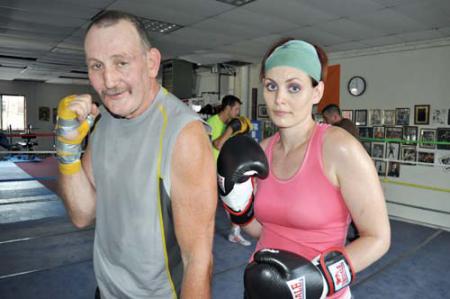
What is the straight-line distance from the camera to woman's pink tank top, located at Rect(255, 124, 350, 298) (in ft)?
3.44

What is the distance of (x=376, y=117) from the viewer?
5.66 m

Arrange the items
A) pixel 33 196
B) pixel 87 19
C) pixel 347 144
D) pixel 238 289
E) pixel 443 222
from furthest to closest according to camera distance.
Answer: pixel 33 196 < pixel 443 222 < pixel 87 19 < pixel 238 289 < pixel 347 144

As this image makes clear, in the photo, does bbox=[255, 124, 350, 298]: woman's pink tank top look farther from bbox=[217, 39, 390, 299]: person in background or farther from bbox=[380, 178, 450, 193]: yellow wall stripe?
bbox=[380, 178, 450, 193]: yellow wall stripe

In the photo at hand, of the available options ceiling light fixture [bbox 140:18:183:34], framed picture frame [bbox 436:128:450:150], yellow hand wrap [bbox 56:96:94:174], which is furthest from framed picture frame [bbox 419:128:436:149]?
yellow hand wrap [bbox 56:96:94:174]

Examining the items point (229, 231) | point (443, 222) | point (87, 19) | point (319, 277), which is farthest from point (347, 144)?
point (443, 222)

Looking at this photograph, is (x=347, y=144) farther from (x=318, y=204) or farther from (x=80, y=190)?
(x=80, y=190)

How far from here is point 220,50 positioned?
647 cm

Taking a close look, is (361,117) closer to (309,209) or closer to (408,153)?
(408,153)

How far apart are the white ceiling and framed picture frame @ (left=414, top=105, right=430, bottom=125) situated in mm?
951

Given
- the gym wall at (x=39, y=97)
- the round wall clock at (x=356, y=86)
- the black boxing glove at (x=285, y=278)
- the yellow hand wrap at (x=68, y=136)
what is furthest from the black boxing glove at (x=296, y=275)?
the gym wall at (x=39, y=97)

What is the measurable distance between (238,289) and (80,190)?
178cm

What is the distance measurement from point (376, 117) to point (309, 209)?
5.12m

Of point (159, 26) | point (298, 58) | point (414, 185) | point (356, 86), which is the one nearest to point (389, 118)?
point (356, 86)

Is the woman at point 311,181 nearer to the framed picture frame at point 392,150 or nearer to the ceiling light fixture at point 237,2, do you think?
the ceiling light fixture at point 237,2
